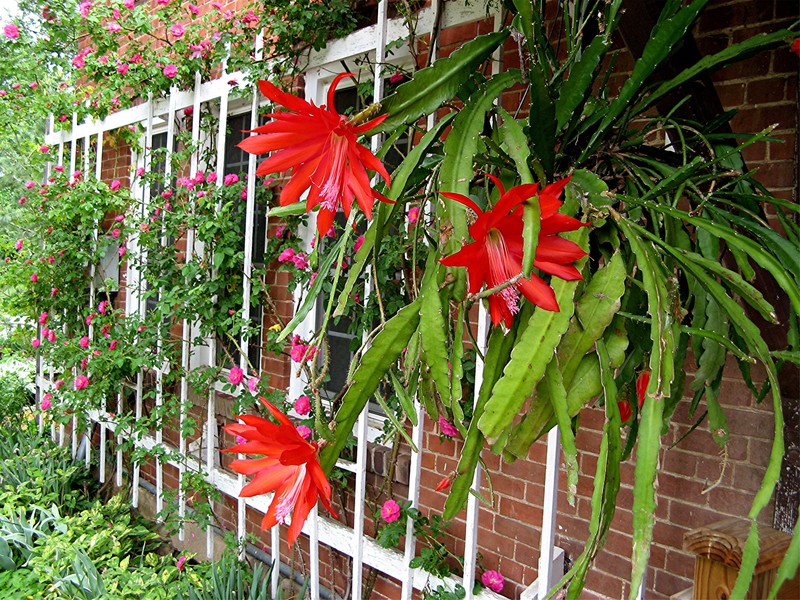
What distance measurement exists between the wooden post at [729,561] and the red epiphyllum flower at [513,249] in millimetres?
388

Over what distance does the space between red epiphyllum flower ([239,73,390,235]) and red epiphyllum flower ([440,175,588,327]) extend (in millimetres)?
175

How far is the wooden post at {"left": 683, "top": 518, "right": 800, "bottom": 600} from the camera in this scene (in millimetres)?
804

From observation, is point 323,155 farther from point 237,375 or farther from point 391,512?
point 237,375

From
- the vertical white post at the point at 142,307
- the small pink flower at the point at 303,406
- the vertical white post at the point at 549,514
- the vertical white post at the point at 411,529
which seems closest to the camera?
the vertical white post at the point at 549,514

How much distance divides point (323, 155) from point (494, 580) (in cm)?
173

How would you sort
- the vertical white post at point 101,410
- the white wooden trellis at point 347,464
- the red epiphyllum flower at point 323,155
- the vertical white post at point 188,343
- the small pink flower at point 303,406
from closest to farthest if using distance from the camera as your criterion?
the red epiphyllum flower at point 323,155, the white wooden trellis at point 347,464, the small pink flower at point 303,406, the vertical white post at point 188,343, the vertical white post at point 101,410

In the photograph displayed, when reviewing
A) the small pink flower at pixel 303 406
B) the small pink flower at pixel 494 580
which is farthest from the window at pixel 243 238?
the small pink flower at pixel 494 580

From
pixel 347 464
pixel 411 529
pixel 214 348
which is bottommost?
pixel 411 529

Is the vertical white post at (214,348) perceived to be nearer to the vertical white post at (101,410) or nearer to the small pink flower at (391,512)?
the vertical white post at (101,410)

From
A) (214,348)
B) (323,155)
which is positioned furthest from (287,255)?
(323,155)

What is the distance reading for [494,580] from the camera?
2.13 metres

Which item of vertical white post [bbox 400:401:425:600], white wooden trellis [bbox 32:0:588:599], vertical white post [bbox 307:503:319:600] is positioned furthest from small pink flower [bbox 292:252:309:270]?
vertical white post [bbox 307:503:319:600]

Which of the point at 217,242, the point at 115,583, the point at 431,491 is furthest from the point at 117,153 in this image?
the point at 431,491

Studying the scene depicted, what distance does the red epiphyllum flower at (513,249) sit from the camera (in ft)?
2.47
